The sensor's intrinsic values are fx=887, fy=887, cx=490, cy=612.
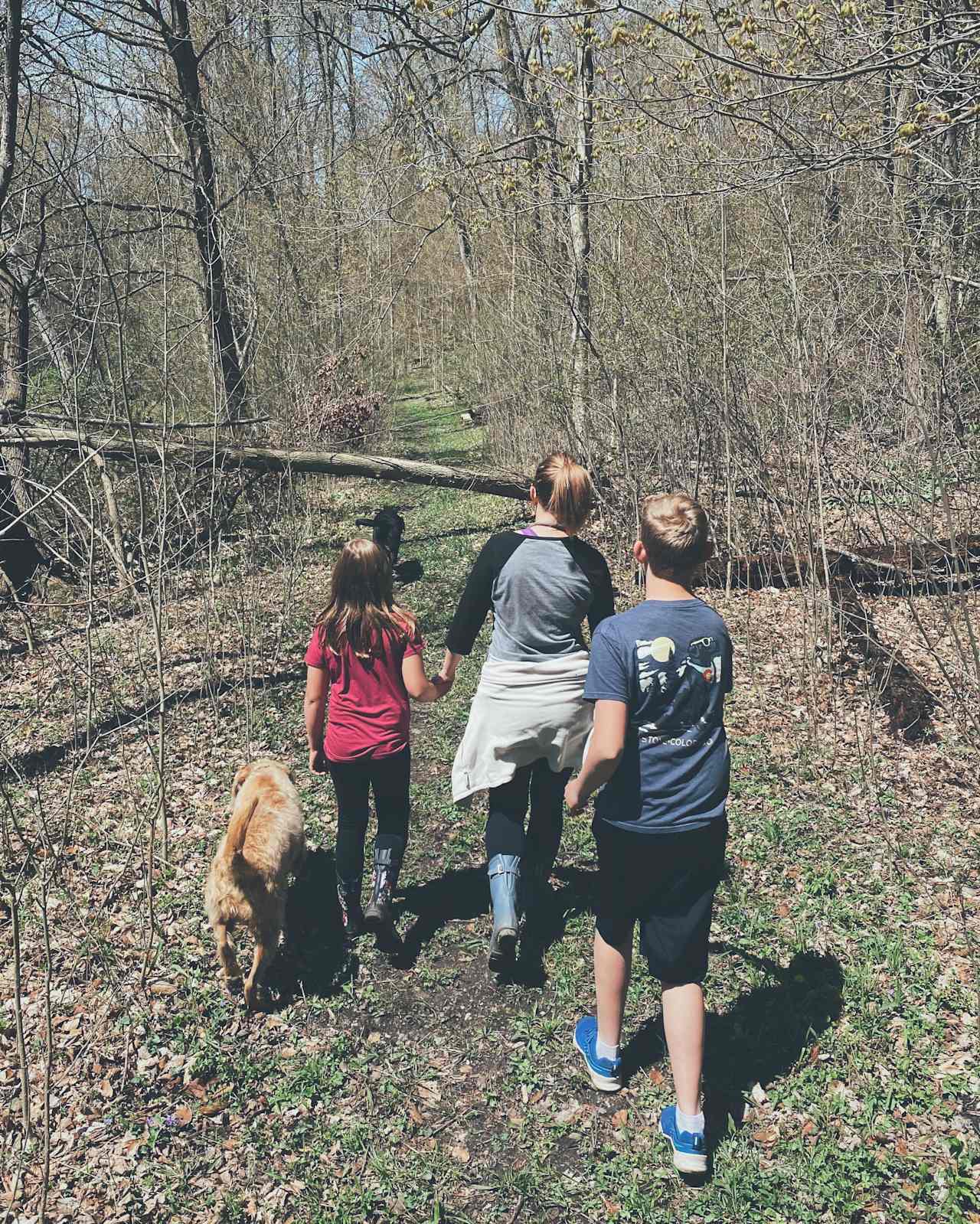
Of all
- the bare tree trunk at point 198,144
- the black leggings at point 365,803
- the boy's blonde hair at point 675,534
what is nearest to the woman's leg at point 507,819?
the black leggings at point 365,803

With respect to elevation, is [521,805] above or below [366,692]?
below

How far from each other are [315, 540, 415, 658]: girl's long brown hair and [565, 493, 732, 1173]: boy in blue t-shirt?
47.9 inches

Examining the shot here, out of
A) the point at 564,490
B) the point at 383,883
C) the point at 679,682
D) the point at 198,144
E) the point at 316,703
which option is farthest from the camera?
the point at 198,144

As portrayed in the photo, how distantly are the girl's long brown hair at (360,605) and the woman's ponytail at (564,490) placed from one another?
2.52 ft

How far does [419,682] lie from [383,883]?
0.98 meters

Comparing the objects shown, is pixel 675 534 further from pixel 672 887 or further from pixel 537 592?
pixel 672 887

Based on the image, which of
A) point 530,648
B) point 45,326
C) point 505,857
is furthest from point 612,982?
point 45,326

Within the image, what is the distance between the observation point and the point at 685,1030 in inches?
112

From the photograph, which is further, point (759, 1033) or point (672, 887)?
point (759, 1033)

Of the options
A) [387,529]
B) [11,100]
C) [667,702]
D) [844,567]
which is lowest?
[844,567]

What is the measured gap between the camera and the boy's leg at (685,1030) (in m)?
2.86

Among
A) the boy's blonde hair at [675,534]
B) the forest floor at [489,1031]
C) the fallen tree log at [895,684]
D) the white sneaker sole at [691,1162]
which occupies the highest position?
the boy's blonde hair at [675,534]

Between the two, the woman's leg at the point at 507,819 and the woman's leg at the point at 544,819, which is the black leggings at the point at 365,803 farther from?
the woman's leg at the point at 544,819

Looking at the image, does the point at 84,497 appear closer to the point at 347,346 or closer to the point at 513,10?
the point at 347,346
